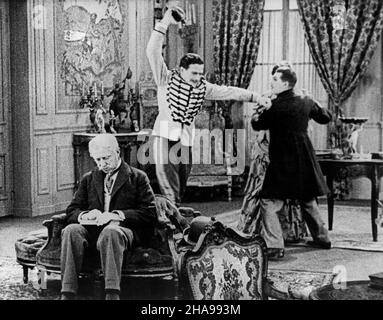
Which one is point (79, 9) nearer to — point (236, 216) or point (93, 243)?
point (236, 216)

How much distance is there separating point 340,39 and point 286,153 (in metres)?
2.77

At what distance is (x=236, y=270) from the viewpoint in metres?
2.56

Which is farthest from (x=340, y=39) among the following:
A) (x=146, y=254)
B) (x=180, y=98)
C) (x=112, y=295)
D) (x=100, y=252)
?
(x=112, y=295)

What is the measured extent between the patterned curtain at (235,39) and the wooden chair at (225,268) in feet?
17.6

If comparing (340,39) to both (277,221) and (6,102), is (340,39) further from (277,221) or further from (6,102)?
(6,102)

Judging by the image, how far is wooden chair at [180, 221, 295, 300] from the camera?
97.2 inches

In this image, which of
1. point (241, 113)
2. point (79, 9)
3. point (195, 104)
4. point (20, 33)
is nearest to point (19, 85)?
point (20, 33)

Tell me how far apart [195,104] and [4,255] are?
1.93 metres

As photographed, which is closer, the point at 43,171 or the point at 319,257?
the point at 319,257

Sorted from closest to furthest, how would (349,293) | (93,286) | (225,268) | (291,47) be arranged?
(349,293)
(225,268)
(93,286)
(291,47)

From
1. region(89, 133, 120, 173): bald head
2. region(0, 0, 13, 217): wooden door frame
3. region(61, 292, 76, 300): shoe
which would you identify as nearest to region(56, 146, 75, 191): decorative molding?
region(0, 0, 13, 217): wooden door frame

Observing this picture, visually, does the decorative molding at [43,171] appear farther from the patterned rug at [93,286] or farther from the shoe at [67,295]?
the shoe at [67,295]

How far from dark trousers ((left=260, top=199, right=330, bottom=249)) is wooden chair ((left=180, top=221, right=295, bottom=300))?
2371 millimetres

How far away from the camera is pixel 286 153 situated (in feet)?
16.6
